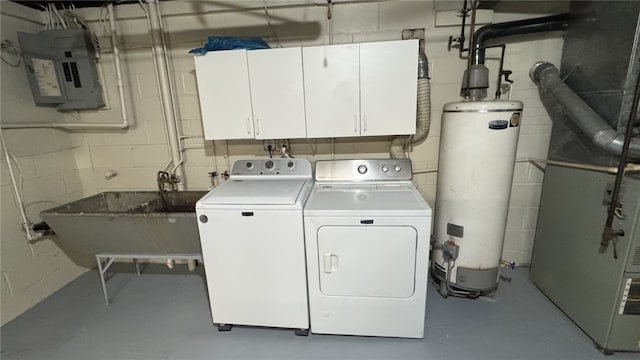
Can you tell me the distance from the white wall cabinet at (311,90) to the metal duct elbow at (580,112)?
1.01 metres

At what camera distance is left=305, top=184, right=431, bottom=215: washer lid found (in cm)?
167

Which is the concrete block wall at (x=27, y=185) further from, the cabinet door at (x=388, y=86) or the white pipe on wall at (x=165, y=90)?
the cabinet door at (x=388, y=86)

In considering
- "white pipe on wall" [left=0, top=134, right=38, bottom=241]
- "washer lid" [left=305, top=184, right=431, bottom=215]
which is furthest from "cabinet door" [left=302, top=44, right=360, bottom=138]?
"white pipe on wall" [left=0, top=134, right=38, bottom=241]

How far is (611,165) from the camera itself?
1.65 m

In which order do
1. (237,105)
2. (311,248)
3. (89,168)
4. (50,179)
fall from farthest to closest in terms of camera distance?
1. (89,168)
2. (50,179)
3. (237,105)
4. (311,248)

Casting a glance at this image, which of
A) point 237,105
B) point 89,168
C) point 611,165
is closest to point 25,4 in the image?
point 89,168

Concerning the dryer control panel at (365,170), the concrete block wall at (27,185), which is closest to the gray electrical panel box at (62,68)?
the concrete block wall at (27,185)

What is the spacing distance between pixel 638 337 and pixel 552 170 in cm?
113

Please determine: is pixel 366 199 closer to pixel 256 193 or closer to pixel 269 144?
pixel 256 193

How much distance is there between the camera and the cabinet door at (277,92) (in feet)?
6.37

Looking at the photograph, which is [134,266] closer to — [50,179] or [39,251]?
[39,251]

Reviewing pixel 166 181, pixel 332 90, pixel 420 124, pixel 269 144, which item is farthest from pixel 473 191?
pixel 166 181

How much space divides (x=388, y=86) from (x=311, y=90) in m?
0.54

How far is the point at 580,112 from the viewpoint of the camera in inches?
69.4
